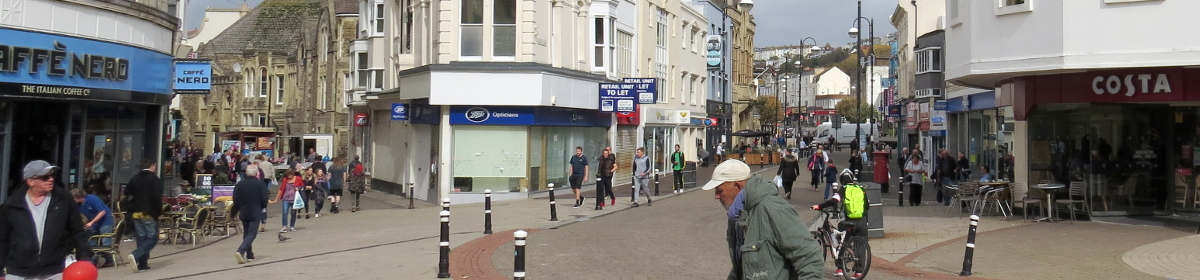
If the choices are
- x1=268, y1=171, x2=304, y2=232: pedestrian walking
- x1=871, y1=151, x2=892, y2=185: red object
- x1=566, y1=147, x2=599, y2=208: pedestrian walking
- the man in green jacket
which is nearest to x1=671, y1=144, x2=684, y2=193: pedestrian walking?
x1=871, y1=151, x2=892, y2=185: red object

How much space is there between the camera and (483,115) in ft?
85.6

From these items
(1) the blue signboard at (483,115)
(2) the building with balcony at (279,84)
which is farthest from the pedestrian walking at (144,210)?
(2) the building with balcony at (279,84)

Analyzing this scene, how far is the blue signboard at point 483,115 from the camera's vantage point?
26.0 meters

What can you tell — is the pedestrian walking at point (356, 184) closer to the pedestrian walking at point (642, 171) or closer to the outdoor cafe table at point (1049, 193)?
the pedestrian walking at point (642, 171)

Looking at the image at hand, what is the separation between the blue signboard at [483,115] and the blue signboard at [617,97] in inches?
156

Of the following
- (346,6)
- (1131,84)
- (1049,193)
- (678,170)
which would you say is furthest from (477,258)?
(346,6)

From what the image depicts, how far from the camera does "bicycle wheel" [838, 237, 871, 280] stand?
37.2ft

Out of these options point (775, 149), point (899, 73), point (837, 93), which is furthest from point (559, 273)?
point (837, 93)

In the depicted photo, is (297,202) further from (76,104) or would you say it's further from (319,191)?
(319,191)

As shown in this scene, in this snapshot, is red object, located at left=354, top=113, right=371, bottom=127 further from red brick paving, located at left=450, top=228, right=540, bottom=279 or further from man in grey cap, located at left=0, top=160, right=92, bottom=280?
man in grey cap, located at left=0, top=160, right=92, bottom=280

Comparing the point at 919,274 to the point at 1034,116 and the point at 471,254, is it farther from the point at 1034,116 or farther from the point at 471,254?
the point at 1034,116

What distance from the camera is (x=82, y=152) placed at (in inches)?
689

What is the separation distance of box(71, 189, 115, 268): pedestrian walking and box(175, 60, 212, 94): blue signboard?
8.81 meters

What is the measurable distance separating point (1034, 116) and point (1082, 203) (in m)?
1.81
